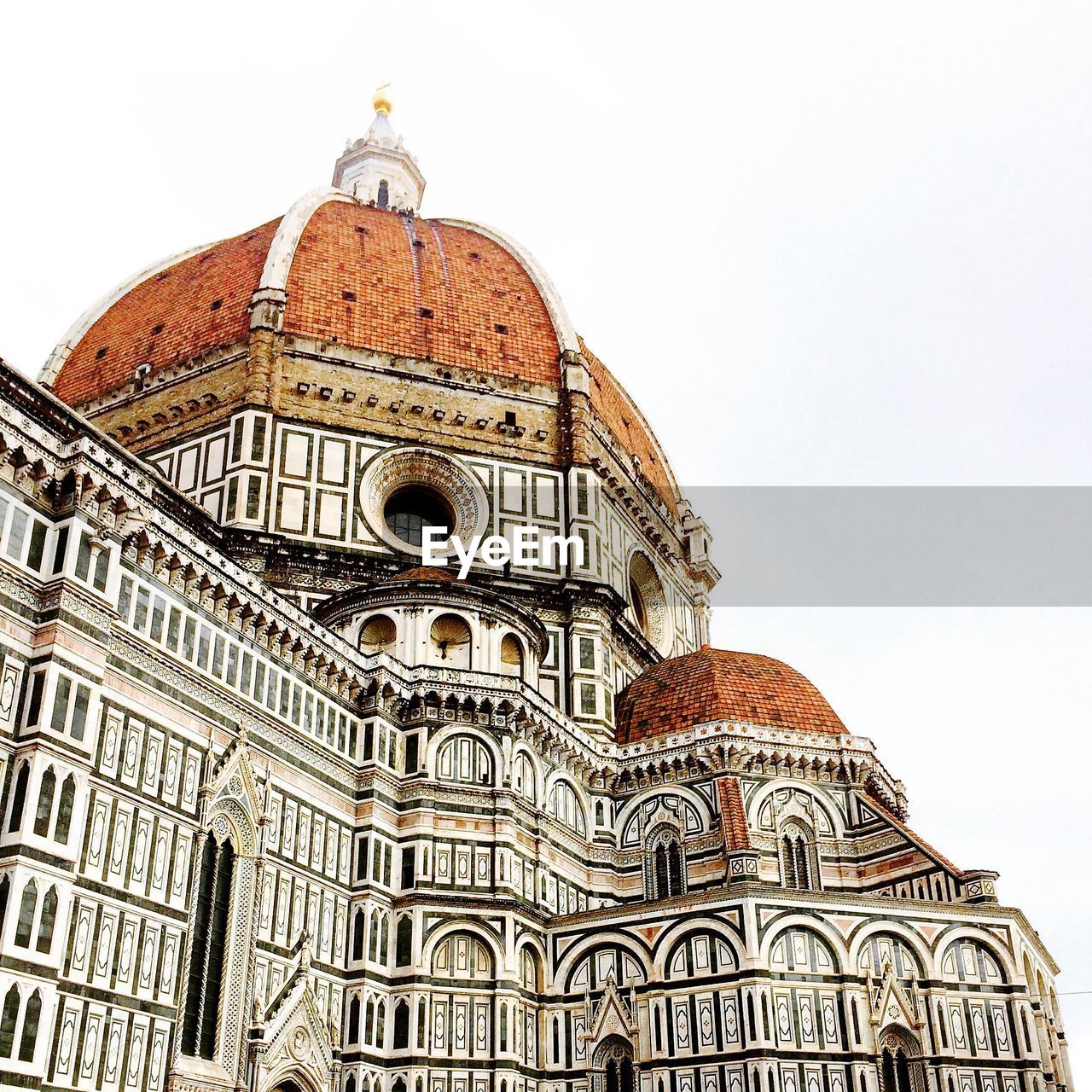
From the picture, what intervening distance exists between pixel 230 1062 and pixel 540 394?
24.2m

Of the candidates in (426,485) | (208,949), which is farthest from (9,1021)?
(426,485)

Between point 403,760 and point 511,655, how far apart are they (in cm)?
439

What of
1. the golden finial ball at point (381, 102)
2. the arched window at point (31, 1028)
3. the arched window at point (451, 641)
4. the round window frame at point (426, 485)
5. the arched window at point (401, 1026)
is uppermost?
the golden finial ball at point (381, 102)

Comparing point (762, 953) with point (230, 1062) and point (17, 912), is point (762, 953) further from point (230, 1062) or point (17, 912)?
point (17, 912)

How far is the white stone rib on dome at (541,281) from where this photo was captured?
1810 inches

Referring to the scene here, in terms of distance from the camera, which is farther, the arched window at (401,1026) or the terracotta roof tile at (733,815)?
the terracotta roof tile at (733,815)

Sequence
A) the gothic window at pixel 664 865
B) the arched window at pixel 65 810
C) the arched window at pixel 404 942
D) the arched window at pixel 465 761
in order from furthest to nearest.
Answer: the gothic window at pixel 664 865
the arched window at pixel 465 761
the arched window at pixel 404 942
the arched window at pixel 65 810

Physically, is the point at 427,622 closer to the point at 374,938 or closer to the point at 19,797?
the point at 374,938

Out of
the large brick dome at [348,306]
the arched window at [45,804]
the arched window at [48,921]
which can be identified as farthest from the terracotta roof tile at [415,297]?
the arched window at [48,921]

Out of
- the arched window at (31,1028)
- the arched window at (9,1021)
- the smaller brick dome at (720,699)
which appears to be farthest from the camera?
the smaller brick dome at (720,699)

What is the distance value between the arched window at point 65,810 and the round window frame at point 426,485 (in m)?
17.2

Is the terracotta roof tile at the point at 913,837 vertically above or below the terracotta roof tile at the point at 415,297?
below

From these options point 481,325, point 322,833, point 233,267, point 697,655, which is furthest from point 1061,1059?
point 233,267

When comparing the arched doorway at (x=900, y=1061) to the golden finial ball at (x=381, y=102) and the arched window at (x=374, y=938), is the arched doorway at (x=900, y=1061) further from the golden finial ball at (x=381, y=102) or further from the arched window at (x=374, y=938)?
the golden finial ball at (x=381, y=102)
